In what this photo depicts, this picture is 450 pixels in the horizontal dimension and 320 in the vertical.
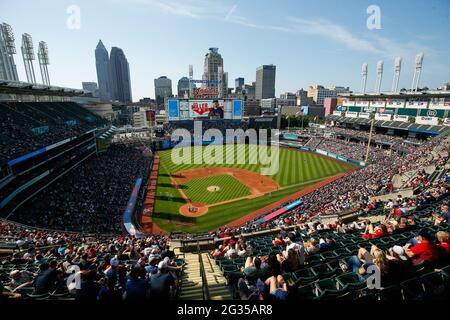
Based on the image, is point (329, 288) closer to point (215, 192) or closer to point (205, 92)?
point (215, 192)

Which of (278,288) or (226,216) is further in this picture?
(226,216)

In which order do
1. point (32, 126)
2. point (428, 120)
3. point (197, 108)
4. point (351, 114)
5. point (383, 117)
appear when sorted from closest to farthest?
point (32, 126) < point (428, 120) < point (383, 117) < point (197, 108) < point (351, 114)

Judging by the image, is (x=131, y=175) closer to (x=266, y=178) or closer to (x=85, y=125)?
(x=85, y=125)

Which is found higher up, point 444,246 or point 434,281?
point 444,246

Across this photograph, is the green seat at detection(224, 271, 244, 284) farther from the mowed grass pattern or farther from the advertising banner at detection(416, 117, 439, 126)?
the advertising banner at detection(416, 117, 439, 126)

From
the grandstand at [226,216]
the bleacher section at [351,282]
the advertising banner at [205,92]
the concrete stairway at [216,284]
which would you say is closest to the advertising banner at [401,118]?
the grandstand at [226,216]

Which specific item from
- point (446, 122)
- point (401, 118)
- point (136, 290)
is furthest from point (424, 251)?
point (401, 118)
